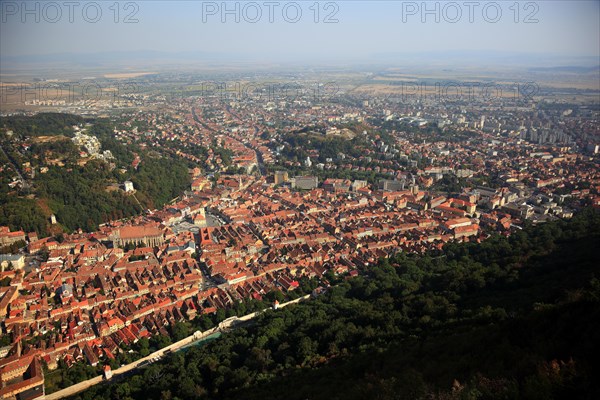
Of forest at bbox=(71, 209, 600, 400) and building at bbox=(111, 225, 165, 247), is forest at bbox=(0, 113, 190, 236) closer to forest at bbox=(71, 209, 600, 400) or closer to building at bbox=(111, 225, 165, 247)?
building at bbox=(111, 225, 165, 247)

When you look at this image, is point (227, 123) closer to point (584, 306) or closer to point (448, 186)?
point (448, 186)

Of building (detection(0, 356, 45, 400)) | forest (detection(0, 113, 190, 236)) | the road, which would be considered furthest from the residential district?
forest (detection(0, 113, 190, 236))

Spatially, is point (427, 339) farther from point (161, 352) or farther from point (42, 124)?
point (42, 124)

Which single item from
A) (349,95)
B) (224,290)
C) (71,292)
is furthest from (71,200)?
(349,95)

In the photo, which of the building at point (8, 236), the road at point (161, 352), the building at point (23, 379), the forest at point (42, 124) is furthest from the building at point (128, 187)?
the building at point (23, 379)

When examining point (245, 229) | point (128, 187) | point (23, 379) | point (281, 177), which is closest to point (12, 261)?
point (23, 379)

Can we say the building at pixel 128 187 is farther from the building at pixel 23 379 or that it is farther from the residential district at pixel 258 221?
the building at pixel 23 379
